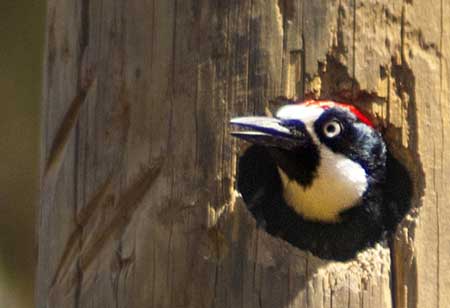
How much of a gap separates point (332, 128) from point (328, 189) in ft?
0.80

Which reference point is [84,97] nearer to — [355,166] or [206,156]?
[206,156]

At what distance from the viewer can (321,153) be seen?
414cm

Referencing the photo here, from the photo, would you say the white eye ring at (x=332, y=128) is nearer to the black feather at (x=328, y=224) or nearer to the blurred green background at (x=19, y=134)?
the black feather at (x=328, y=224)

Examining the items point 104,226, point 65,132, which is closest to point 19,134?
point 65,132

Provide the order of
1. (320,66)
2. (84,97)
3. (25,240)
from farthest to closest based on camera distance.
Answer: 1. (25,240)
2. (84,97)
3. (320,66)

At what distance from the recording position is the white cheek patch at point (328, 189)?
4137 millimetres

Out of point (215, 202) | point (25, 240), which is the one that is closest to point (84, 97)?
point (215, 202)

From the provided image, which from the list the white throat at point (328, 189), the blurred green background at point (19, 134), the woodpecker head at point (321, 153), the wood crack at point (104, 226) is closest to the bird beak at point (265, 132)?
the woodpecker head at point (321, 153)

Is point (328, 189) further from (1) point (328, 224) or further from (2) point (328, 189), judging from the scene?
(1) point (328, 224)

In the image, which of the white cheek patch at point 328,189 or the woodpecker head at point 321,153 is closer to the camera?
the woodpecker head at point 321,153

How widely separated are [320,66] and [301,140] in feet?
0.83

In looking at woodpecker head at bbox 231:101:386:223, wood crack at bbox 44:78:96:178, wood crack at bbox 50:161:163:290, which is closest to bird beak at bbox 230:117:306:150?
woodpecker head at bbox 231:101:386:223

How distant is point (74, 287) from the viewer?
4.19 metres

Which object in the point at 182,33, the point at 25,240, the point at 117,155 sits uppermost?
the point at 182,33
